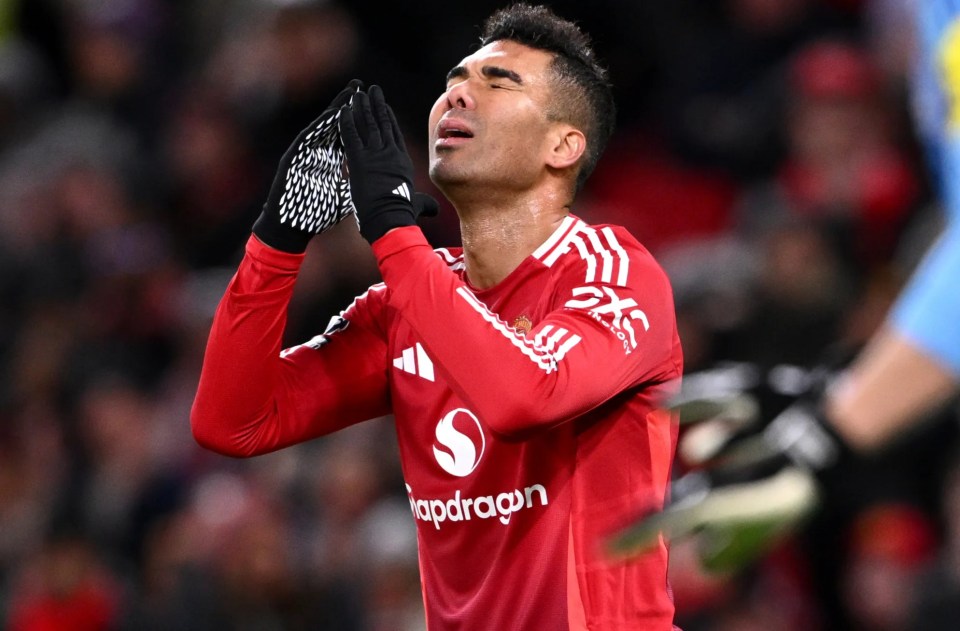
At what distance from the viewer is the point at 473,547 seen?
335 centimetres

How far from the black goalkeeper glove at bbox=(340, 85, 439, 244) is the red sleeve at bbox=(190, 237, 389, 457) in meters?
0.34

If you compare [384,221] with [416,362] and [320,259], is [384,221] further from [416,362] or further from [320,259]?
[320,259]

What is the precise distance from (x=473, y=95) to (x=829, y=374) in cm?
154

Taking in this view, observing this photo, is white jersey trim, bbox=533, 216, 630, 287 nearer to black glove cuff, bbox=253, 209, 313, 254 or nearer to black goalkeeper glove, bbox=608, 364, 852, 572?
black glove cuff, bbox=253, 209, 313, 254

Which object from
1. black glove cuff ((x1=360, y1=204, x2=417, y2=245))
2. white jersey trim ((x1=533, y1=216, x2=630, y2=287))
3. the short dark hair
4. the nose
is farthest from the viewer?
the short dark hair

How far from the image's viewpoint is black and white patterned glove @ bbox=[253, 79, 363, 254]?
338cm

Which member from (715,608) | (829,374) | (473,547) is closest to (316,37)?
(715,608)

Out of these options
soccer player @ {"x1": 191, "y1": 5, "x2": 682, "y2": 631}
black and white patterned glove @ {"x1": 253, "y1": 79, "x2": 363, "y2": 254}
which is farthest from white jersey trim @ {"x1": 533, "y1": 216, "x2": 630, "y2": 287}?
black and white patterned glove @ {"x1": 253, "y1": 79, "x2": 363, "y2": 254}

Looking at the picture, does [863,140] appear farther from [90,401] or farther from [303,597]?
Answer: [90,401]

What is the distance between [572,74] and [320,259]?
330 cm

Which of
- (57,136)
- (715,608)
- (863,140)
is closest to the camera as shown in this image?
(715,608)

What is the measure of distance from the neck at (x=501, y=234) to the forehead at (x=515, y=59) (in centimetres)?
30

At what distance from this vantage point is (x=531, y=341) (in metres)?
3.06

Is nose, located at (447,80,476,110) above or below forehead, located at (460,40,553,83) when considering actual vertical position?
below
